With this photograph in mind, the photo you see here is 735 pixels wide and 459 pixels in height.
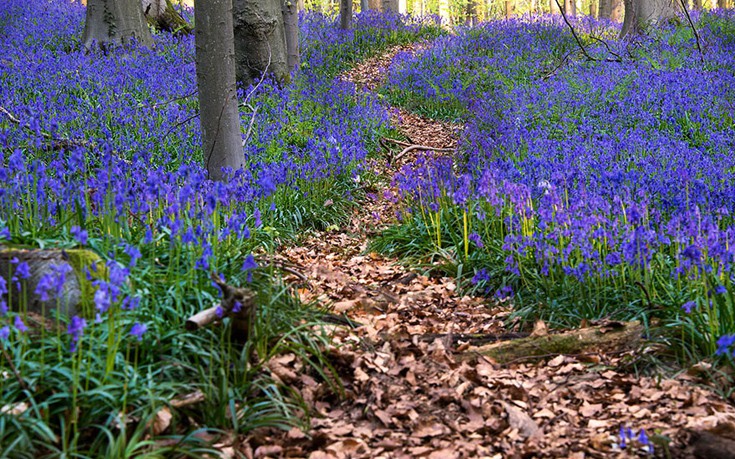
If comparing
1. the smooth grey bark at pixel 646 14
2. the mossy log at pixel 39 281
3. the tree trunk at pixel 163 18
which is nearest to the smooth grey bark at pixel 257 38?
the tree trunk at pixel 163 18

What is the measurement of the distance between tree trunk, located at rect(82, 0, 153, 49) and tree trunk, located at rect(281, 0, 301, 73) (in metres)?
2.73

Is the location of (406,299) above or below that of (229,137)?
below

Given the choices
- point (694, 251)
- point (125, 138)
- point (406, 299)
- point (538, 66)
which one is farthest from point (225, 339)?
point (538, 66)

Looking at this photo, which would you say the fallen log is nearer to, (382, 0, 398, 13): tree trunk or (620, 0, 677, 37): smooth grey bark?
(620, 0, 677, 37): smooth grey bark

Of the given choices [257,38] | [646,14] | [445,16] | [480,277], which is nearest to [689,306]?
[480,277]

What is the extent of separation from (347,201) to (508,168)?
181 cm

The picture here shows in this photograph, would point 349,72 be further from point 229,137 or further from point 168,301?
point 168,301

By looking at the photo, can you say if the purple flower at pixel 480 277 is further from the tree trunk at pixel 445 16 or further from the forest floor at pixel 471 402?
the tree trunk at pixel 445 16

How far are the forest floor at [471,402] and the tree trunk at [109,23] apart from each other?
28.5 feet

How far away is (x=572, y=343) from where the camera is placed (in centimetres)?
386

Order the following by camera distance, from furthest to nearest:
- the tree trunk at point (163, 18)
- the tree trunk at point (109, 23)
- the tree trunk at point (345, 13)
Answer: the tree trunk at point (345, 13), the tree trunk at point (163, 18), the tree trunk at point (109, 23)

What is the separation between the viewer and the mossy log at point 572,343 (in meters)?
3.79

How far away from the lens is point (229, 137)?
5.91m

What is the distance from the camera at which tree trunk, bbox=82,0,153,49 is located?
11.3m
